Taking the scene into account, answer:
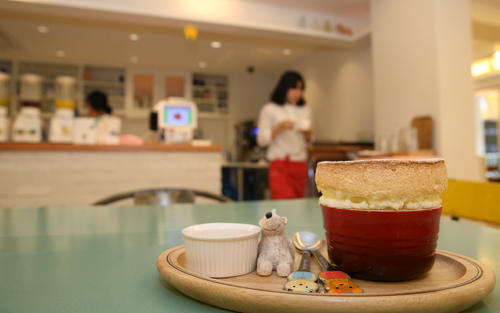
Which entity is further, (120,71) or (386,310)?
(120,71)

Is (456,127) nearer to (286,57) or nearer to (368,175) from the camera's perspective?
(368,175)

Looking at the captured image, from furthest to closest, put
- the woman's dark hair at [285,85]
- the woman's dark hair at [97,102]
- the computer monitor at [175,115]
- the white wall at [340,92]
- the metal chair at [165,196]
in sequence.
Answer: the white wall at [340,92]
the computer monitor at [175,115]
the woman's dark hair at [97,102]
the woman's dark hair at [285,85]
the metal chair at [165,196]

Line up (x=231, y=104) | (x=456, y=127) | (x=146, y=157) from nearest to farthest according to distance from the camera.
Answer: (x=456, y=127)
(x=146, y=157)
(x=231, y=104)

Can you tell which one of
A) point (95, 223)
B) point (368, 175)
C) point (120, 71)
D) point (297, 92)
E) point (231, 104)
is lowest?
point (95, 223)

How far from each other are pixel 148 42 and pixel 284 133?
12.7 feet

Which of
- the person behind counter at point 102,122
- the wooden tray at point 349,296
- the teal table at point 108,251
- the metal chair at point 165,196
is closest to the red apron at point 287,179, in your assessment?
the metal chair at point 165,196

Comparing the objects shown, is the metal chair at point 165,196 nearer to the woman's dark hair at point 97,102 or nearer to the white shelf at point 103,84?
the woman's dark hair at point 97,102

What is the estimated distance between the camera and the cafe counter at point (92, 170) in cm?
304

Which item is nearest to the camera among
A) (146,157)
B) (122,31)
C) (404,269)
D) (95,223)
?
(404,269)

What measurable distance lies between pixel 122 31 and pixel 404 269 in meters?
5.56

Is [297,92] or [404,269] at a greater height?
[297,92]

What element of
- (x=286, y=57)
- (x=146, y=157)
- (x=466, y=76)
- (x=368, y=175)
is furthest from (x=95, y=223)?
(x=286, y=57)

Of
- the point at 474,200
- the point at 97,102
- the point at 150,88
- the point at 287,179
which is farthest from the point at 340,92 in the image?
the point at 474,200

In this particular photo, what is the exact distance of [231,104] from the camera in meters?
7.77
